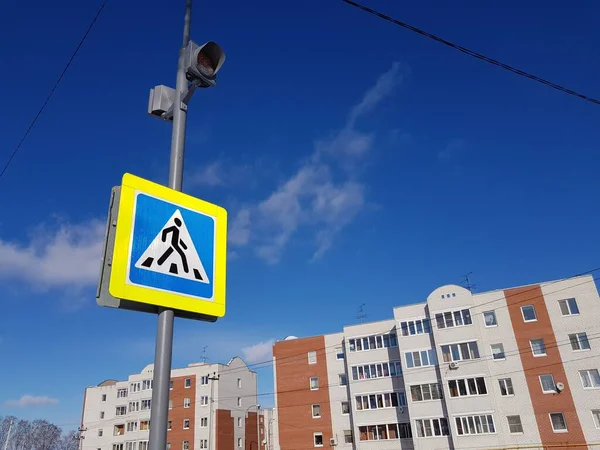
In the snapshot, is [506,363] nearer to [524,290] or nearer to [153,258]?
[524,290]

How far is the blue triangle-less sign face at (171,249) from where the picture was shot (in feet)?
10.6

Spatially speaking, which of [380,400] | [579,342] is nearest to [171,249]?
[579,342]

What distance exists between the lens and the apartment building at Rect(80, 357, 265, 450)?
216 feet

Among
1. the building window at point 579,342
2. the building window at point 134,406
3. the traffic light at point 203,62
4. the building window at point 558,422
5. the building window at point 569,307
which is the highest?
the building window at point 569,307

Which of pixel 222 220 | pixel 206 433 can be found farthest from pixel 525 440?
pixel 222 220

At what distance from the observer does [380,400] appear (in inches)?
2021

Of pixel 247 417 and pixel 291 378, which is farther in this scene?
pixel 247 417

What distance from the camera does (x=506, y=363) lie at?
45281 mm

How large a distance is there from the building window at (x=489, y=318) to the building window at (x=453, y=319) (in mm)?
1731

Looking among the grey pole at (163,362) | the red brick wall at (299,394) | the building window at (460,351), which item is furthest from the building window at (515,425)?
the grey pole at (163,362)

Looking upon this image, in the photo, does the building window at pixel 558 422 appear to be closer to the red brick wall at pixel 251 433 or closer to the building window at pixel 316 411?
the building window at pixel 316 411

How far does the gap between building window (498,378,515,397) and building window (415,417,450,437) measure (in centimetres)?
600

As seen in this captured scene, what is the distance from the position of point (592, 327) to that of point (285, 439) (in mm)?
34686

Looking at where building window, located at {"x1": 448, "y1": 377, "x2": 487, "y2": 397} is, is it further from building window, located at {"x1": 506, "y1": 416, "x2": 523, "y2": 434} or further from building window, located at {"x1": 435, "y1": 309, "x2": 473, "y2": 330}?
building window, located at {"x1": 435, "y1": 309, "x2": 473, "y2": 330}
